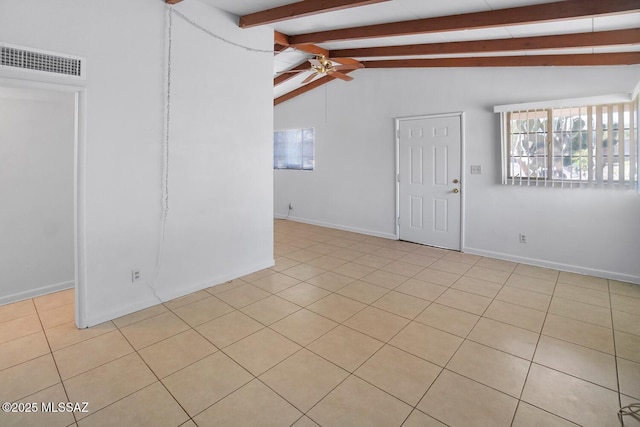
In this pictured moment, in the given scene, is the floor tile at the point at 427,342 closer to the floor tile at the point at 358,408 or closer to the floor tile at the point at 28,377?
the floor tile at the point at 358,408

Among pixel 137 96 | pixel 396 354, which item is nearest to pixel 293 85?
pixel 137 96

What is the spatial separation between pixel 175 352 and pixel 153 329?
453 mm

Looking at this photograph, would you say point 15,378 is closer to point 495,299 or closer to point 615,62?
point 495,299

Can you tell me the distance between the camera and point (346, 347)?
243cm

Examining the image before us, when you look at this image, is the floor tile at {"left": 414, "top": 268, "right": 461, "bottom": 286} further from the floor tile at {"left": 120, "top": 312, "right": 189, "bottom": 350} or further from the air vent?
the air vent

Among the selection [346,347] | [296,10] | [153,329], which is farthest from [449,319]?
[296,10]

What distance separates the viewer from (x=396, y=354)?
7.68 ft

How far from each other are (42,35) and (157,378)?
97.8 inches

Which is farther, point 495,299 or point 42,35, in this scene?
point 495,299

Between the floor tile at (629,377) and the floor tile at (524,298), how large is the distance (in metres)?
0.84

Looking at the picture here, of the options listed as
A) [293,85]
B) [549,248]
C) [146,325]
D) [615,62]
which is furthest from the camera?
[293,85]

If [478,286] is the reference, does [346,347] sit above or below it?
below

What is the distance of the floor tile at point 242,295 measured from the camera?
3.18m

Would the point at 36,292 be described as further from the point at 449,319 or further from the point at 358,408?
the point at 449,319
